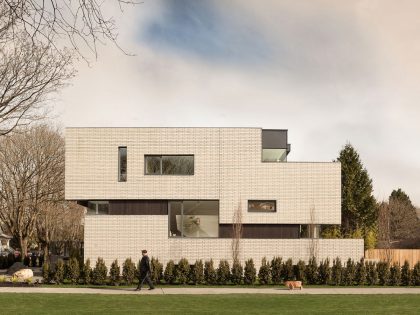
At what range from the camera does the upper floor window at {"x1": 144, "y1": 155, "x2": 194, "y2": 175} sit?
32688mm

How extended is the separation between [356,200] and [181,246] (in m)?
24.2

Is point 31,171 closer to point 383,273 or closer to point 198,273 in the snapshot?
point 198,273

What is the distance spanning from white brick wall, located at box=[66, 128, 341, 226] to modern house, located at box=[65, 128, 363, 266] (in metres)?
0.05

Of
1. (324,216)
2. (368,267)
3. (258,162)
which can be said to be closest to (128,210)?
(258,162)

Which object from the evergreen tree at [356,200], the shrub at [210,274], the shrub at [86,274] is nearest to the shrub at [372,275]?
the shrub at [210,274]

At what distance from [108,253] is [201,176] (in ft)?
→ 20.0

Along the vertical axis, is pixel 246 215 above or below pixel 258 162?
below

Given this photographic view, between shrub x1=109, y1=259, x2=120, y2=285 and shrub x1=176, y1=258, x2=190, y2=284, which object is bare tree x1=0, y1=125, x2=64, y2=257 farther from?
shrub x1=176, y1=258, x2=190, y2=284

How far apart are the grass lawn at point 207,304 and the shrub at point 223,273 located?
239 inches

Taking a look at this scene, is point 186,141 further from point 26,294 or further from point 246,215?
point 26,294

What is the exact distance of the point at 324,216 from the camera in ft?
106

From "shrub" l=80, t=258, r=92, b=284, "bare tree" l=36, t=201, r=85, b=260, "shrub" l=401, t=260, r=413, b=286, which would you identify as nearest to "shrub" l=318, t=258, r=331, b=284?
"shrub" l=401, t=260, r=413, b=286

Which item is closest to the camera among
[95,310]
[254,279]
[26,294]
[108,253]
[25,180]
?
[95,310]

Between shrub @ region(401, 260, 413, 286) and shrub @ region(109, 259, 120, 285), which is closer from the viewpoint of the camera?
shrub @ region(109, 259, 120, 285)
